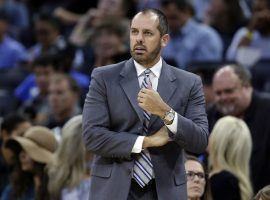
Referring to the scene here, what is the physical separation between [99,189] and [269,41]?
5.73 meters

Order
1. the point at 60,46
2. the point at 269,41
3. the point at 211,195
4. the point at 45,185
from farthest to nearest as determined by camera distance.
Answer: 1. the point at 60,46
2. the point at 269,41
3. the point at 45,185
4. the point at 211,195

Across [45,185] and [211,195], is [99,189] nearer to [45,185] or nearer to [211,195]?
[211,195]

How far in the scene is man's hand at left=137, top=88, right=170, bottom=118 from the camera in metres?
4.74

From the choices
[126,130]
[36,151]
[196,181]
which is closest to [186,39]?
[36,151]

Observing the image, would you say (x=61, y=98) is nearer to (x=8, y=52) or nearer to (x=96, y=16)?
(x=96, y=16)

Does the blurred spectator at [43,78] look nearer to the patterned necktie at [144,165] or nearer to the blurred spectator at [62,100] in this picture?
the blurred spectator at [62,100]

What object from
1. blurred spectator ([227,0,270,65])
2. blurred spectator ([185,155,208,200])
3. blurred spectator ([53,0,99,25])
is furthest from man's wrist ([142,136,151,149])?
blurred spectator ([53,0,99,25])

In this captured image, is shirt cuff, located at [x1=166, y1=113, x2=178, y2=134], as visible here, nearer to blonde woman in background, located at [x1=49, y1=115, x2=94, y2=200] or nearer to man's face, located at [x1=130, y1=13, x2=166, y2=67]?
man's face, located at [x1=130, y1=13, x2=166, y2=67]

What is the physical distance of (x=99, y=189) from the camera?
500 centimetres

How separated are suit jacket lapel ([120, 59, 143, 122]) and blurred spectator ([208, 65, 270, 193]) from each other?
2.80 meters

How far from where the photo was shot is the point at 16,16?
46.4ft

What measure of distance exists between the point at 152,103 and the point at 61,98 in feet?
14.7

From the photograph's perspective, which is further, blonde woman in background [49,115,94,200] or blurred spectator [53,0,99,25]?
blurred spectator [53,0,99,25]

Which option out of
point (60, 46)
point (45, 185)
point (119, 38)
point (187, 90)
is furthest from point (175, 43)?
point (187, 90)
